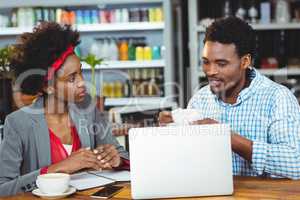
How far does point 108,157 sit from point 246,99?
673 mm

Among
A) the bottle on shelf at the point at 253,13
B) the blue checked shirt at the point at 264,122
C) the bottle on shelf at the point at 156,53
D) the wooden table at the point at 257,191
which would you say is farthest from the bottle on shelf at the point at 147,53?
the wooden table at the point at 257,191

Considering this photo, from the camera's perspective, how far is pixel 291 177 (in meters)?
1.88

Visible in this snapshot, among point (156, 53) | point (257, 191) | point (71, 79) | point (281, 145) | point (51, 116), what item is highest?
point (156, 53)

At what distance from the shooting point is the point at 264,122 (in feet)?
6.94

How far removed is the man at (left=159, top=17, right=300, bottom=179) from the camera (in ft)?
6.39

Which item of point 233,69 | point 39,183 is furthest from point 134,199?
point 233,69

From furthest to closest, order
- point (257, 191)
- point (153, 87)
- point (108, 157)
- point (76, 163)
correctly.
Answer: point (153, 87)
point (108, 157)
point (76, 163)
point (257, 191)

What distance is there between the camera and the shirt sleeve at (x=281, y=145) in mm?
1872

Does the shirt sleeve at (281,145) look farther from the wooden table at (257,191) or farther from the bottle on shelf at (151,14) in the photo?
the bottle on shelf at (151,14)

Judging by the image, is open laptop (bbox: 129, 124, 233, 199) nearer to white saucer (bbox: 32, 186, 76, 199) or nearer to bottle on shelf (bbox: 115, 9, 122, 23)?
white saucer (bbox: 32, 186, 76, 199)

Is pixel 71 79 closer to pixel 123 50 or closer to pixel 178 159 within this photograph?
pixel 178 159

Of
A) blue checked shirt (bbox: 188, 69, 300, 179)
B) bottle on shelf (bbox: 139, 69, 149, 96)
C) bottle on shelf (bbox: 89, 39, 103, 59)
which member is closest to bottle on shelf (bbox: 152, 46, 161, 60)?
bottle on shelf (bbox: 139, 69, 149, 96)

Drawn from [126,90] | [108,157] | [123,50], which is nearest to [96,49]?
[123,50]

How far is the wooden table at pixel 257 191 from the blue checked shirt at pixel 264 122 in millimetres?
94
